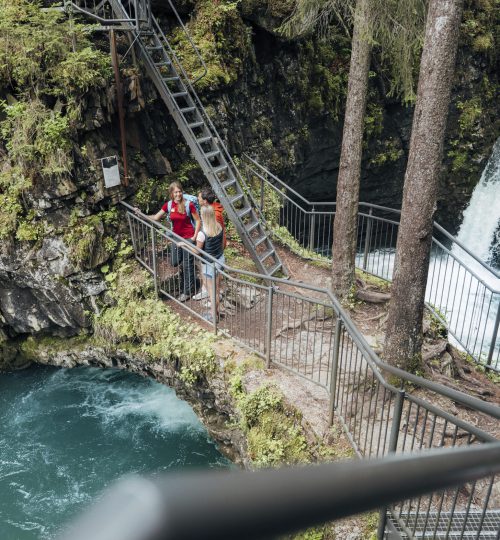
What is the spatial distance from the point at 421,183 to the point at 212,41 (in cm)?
765

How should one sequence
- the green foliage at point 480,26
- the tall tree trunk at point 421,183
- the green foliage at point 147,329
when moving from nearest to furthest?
the tall tree trunk at point 421,183 → the green foliage at point 147,329 → the green foliage at point 480,26

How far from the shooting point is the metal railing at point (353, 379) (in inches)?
174

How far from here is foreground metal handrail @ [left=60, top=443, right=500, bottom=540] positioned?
527 mm

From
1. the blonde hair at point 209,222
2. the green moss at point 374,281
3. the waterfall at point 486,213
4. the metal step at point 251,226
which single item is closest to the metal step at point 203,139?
the metal step at point 251,226

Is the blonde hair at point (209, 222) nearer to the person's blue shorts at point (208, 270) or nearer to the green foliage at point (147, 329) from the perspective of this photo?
the person's blue shorts at point (208, 270)

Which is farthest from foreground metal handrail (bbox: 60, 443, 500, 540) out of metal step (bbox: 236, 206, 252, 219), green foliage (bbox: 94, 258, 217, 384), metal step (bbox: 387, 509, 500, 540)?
metal step (bbox: 236, 206, 252, 219)

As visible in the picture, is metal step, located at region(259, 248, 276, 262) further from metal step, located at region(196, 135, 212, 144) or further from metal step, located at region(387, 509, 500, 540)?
metal step, located at region(387, 509, 500, 540)

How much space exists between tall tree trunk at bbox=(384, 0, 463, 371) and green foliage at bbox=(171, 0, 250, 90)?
264 inches

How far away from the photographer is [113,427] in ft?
33.0

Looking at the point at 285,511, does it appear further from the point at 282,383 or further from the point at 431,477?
the point at 282,383

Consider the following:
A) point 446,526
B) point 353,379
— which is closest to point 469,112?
point 353,379

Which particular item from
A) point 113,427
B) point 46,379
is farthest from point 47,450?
point 46,379

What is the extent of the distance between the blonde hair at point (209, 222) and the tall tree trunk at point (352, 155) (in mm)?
2418

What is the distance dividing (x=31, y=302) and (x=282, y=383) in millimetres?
5825
